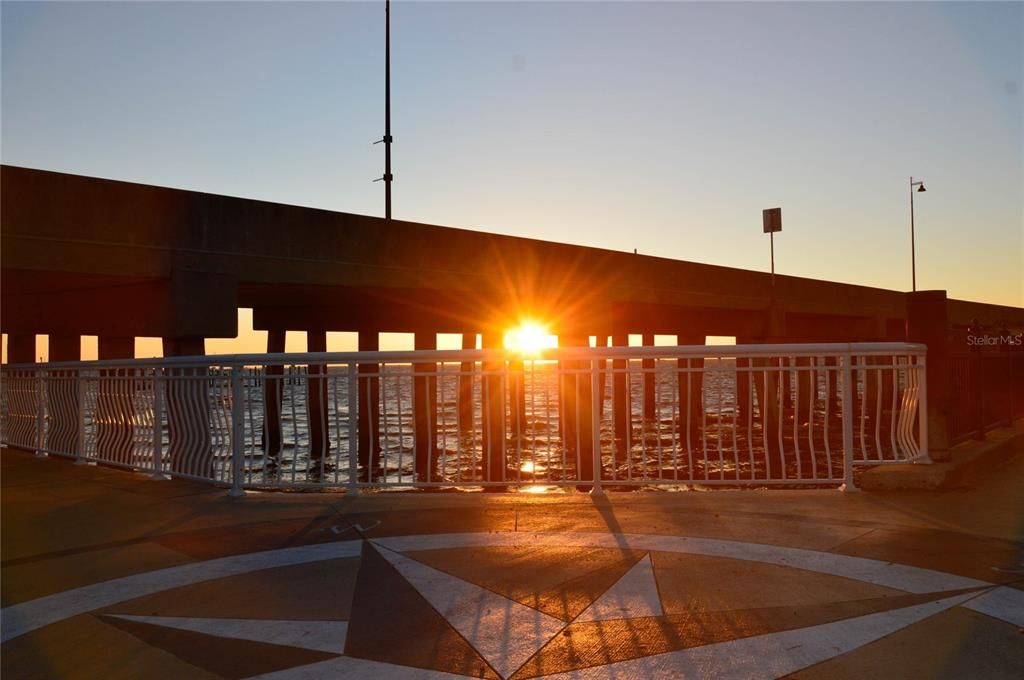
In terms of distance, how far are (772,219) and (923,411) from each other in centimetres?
2148

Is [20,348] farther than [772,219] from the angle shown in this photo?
Yes

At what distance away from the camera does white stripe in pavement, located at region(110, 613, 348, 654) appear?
3557 mm

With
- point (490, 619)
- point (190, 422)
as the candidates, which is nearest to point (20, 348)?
point (190, 422)

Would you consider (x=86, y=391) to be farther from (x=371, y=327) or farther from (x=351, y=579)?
(x=371, y=327)

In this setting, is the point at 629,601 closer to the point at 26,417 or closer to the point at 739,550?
the point at 739,550

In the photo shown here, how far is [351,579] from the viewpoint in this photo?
4.51 metres

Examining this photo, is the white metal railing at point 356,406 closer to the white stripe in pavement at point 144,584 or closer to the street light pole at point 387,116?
the white stripe in pavement at point 144,584

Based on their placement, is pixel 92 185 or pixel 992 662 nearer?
pixel 992 662

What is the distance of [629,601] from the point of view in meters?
3.94

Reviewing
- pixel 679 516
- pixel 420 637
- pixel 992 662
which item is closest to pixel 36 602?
pixel 420 637

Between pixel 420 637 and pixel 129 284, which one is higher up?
pixel 129 284

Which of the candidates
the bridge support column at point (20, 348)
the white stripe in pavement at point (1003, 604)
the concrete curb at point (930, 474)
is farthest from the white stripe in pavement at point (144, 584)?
the bridge support column at point (20, 348)

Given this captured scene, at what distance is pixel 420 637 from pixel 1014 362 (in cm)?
1037

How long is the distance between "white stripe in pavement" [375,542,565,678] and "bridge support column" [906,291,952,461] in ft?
16.2
